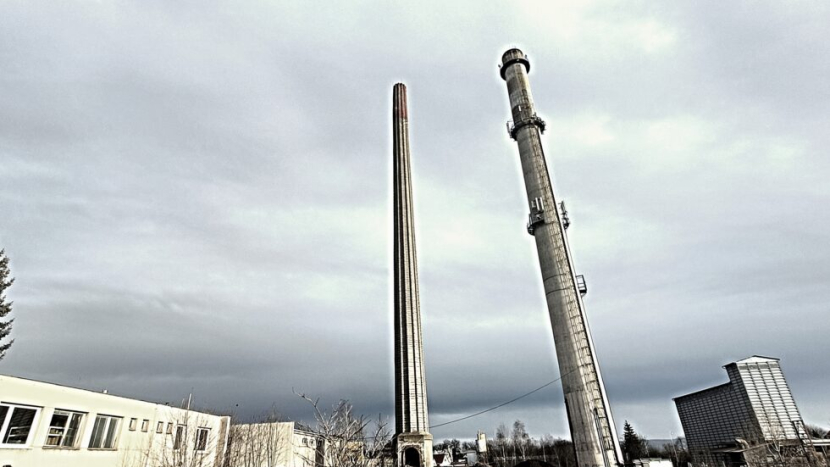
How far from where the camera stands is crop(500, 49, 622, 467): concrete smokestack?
3041cm

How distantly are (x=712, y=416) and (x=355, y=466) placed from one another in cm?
7094

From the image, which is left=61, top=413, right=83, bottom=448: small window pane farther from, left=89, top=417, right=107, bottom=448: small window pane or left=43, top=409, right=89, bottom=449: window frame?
left=89, top=417, right=107, bottom=448: small window pane

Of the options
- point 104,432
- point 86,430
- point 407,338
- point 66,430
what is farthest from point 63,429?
point 407,338

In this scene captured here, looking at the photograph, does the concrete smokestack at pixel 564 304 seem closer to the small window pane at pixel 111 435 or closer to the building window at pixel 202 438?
the building window at pixel 202 438

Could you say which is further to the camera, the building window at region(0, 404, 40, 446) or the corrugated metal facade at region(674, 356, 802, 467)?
the corrugated metal facade at region(674, 356, 802, 467)

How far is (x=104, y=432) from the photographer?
2038 cm

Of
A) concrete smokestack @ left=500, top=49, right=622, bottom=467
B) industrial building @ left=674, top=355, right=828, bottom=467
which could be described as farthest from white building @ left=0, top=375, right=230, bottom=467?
industrial building @ left=674, top=355, right=828, bottom=467

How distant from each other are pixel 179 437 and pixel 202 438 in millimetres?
3738

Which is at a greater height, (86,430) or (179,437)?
(86,430)

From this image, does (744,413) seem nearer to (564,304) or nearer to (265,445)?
(564,304)

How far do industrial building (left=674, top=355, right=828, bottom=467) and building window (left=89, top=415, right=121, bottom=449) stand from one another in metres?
52.8

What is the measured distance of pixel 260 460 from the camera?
34812mm

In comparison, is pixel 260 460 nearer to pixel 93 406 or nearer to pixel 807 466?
pixel 93 406

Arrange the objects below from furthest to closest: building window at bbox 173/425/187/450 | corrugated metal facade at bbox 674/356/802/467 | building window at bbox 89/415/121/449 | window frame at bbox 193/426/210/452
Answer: corrugated metal facade at bbox 674/356/802/467 → window frame at bbox 193/426/210/452 → building window at bbox 173/425/187/450 → building window at bbox 89/415/121/449
